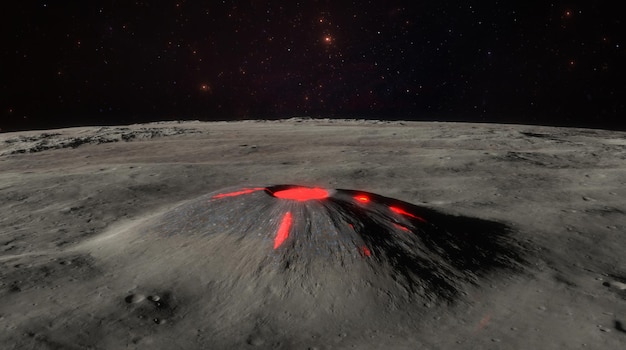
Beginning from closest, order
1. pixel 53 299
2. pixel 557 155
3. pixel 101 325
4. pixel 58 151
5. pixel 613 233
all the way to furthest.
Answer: pixel 101 325 < pixel 53 299 < pixel 613 233 < pixel 557 155 < pixel 58 151

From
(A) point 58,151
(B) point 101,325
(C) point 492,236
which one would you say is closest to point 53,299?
(B) point 101,325

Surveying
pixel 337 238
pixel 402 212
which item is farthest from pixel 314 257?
pixel 402 212

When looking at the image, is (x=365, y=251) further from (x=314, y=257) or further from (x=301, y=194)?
(x=301, y=194)

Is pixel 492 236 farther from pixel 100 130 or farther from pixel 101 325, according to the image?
pixel 100 130

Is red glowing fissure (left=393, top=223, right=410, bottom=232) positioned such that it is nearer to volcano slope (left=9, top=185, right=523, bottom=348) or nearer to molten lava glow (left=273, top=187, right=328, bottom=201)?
volcano slope (left=9, top=185, right=523, bottom=348)

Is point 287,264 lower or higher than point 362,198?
lower

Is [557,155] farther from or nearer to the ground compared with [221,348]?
farther from the ground

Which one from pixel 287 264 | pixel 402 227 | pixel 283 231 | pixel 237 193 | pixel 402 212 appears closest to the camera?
pixel 287 264
